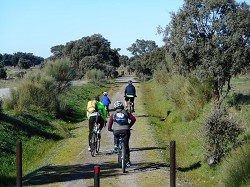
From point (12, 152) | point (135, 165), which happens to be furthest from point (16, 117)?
point (135, 165)

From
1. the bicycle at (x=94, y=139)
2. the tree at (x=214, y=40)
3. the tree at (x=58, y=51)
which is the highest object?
the tree at (x=58, y=51)

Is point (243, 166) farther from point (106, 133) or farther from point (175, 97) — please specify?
point (175, 97)

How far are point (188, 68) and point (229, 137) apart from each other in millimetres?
9502

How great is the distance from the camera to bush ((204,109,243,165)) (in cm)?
1134

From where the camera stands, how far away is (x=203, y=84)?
1980 centimetres

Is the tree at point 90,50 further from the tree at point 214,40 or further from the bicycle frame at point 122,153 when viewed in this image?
the bicycle frame at point 122,153

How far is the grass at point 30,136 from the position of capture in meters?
12.6

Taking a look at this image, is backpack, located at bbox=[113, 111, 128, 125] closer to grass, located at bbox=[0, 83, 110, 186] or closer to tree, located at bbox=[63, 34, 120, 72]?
grass, located at bbox=[0, 83, 110, 186]

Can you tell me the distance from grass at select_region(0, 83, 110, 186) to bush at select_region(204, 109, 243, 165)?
17.7ft

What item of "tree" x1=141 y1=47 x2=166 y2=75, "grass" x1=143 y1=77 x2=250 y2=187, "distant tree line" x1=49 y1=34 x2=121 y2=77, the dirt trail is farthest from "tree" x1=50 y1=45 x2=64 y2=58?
the dirt trail

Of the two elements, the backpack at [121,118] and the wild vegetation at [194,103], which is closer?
Answer: the backpack at [121,118]

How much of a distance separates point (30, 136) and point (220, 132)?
8.57 metres

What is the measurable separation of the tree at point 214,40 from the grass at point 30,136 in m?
7.12

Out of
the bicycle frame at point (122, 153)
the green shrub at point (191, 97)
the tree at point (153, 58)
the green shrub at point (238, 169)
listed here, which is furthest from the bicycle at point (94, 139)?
the tree at point (153, 58)
